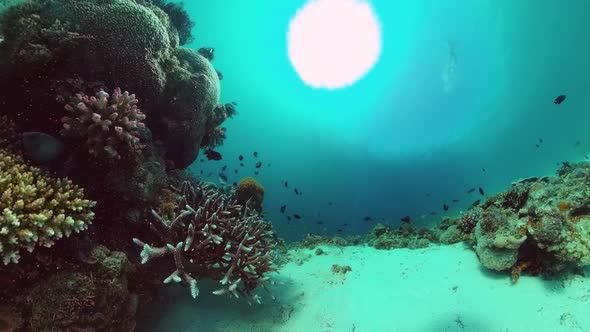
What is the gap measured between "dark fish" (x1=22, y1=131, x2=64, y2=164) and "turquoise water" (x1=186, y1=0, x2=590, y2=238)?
2398 centimetres

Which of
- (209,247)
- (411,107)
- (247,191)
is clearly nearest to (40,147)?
(209,247)

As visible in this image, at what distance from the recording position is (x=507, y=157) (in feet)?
242

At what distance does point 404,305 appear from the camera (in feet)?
16.6

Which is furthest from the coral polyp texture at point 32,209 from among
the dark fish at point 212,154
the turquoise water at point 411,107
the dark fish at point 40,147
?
the turquoise water at point 411,107

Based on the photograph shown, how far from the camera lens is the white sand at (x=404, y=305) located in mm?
4414

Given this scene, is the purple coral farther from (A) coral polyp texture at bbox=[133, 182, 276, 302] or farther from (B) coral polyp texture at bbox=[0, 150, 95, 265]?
(A) coral polyp texture at bbox=[133, 182, 276, 302]

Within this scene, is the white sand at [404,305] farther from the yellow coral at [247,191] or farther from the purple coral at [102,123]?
the purple coral at [102,123]

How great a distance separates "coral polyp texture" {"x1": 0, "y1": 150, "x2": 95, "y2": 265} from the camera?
2.94 m

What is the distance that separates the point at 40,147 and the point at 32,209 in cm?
115

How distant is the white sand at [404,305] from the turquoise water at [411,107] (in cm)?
2013

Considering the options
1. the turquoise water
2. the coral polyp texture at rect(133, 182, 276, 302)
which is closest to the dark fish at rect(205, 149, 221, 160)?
the coral polyp texture at rect(133, 182, 276, 302)

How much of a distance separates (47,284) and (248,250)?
2.29 meters

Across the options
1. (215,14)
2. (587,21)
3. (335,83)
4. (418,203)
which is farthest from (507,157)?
(215,14)

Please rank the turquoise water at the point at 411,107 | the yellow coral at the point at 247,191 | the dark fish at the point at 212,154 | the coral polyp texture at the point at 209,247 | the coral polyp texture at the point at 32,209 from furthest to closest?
1. the turquoise water at the point at 411,107
2. the dark fish at the point at 212,154
3. the yellow coral at the point at 247,191
4. the coral polyp texture at the point at 209,247
5. the coral polyp texture at the point at 32,209
